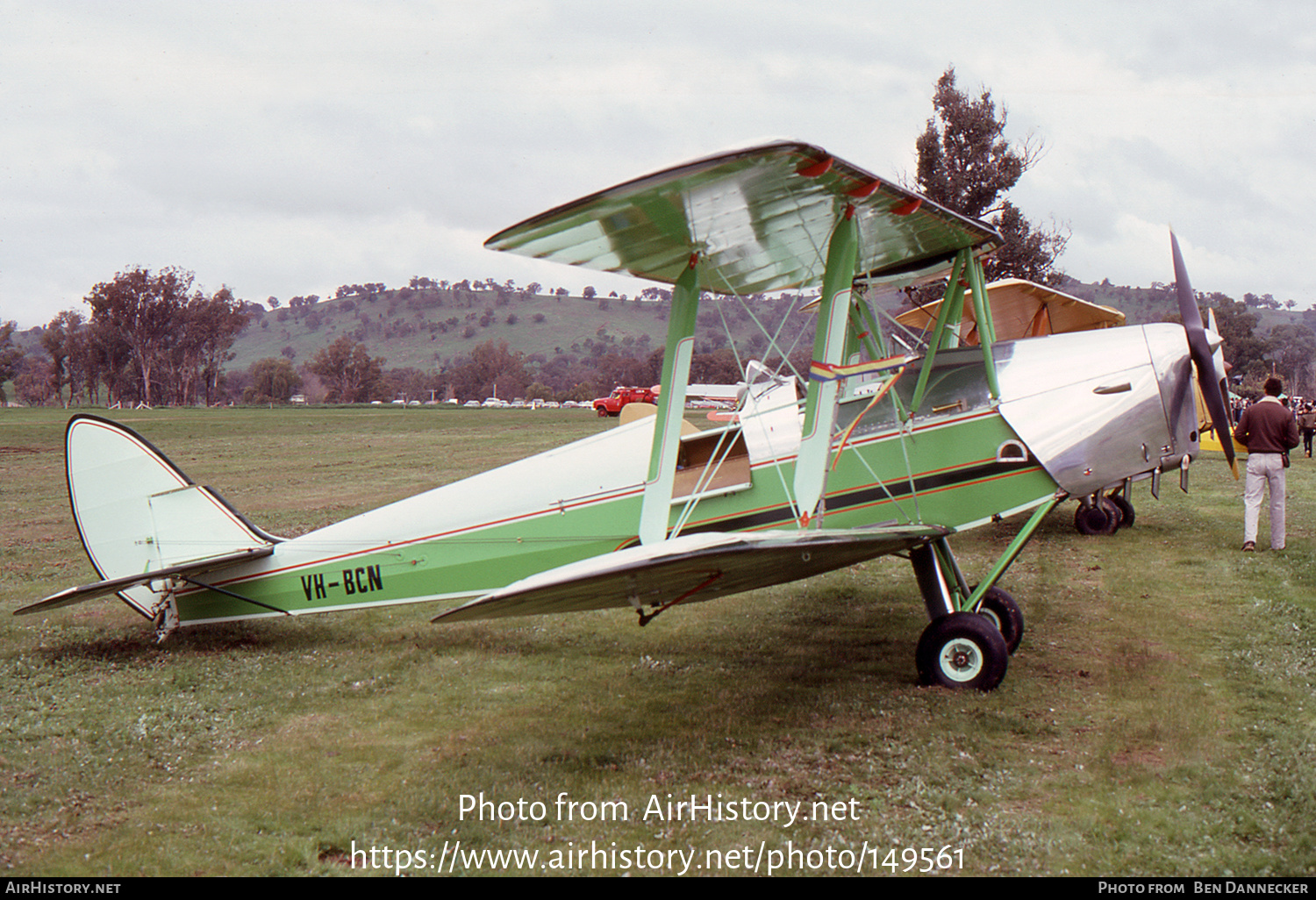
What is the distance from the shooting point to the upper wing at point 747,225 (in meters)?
4.25

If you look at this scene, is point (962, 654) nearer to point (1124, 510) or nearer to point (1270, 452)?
point (1270, 452)

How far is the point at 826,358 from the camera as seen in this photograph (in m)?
4.93

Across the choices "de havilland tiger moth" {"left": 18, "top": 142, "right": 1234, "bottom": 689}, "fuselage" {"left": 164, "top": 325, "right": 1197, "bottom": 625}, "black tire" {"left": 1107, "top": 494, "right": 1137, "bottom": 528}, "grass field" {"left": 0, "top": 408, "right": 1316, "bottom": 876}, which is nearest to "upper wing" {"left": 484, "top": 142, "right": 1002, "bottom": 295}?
"de havilland tiger moth" {"left": 18, "top": 142, "right": 1234, "bottom": 689}

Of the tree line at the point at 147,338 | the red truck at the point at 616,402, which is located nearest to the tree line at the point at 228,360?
the tree line at the point at 147,338

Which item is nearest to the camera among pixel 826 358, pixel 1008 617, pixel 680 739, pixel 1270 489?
pixel 680 739

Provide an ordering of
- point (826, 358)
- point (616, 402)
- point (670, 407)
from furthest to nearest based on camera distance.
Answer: point (616, 402)
point (670, 407)
point (826, 358)

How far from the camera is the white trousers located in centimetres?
942

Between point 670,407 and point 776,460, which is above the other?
point 670,407

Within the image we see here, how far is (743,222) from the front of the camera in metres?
5.18

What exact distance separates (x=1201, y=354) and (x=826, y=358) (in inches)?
109

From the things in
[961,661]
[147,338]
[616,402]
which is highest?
[147,338]

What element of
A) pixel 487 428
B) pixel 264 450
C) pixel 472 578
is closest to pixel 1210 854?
pixel 472 578

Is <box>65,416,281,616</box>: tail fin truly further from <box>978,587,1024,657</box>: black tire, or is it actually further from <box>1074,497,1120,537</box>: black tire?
<box>1074,497,1120,537</box>: black tire

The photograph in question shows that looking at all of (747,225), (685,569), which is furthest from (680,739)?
(747,225)
